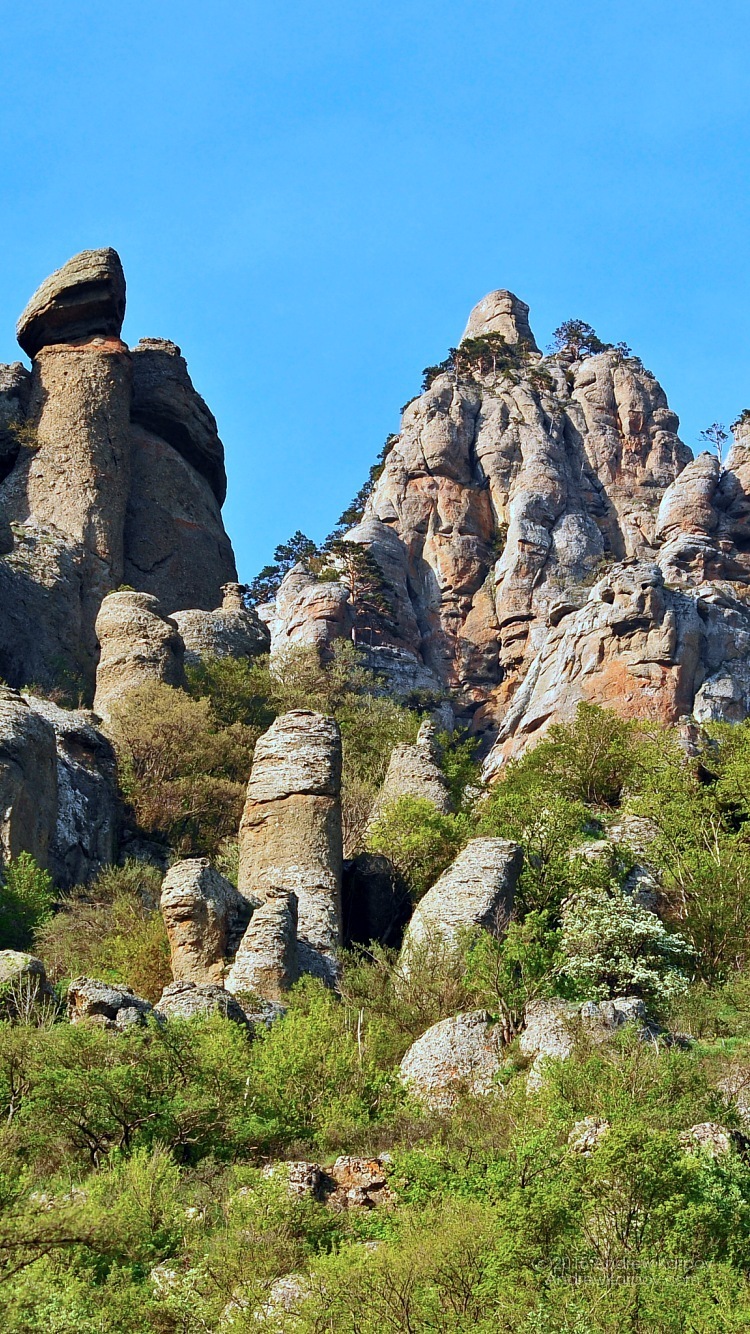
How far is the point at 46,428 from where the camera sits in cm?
5112

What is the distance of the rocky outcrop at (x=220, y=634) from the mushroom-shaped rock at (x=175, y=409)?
8450 mm

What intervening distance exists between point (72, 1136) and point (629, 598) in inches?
1459

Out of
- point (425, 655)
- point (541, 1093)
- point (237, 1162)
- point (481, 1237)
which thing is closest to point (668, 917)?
point (541, 1093)

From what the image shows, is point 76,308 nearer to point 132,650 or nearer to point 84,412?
point 84,412

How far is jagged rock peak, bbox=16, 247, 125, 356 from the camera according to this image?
5359cm

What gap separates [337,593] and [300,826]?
34608 mm

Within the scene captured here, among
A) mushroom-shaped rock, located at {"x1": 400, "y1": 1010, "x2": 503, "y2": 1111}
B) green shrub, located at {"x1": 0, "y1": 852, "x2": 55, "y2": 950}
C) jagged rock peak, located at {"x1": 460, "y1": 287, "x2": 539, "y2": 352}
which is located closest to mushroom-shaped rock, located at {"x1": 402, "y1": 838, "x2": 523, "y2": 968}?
mushroom-shaped rock, located at {"x1": 400, "y1": 1010, "x2": 503, "y2": 1111}

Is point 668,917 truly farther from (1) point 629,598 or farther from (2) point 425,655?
(2) point 425,655

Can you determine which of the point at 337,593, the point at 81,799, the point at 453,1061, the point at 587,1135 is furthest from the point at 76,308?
the point at 587,1135

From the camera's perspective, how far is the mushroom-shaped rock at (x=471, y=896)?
26.1 m

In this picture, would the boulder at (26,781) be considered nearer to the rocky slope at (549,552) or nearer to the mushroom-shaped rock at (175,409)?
the rocky slope at (549,552)

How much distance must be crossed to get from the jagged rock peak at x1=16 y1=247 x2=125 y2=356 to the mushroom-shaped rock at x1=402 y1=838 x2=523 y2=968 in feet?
101

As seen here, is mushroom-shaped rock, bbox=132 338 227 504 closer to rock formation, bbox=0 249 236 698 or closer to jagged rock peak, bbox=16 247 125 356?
rock formation, bbox=0 249 236 698

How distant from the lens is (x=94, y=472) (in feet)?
165
